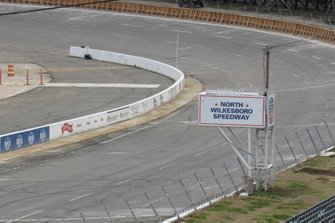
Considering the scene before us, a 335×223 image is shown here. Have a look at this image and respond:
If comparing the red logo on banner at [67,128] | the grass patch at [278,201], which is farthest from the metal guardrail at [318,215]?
the red logo on banner at [67,128]

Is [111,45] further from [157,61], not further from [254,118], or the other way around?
[254,118]

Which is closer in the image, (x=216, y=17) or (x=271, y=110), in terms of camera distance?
(x=271, y=110)

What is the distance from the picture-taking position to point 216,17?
110m

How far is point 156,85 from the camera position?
264 ft

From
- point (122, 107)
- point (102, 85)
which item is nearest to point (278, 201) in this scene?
point (122, 107)

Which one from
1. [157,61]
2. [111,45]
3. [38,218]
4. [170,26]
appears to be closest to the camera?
[38,218]

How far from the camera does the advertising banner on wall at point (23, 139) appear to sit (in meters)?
54.0

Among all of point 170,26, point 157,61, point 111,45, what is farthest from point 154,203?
point 170,26

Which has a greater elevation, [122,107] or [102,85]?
[122,107]

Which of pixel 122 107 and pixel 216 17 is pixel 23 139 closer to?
pixel 122 107

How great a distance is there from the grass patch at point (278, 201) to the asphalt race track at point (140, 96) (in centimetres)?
206

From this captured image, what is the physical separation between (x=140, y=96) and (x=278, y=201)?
32123 millimetres

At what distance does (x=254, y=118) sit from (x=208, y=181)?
393 centimetres

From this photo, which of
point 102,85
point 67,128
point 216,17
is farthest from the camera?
point 216,17
